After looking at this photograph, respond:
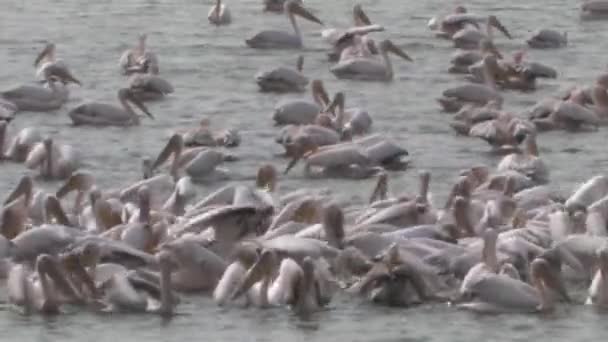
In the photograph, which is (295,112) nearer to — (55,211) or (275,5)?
(55,211)

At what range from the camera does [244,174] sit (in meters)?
22.1

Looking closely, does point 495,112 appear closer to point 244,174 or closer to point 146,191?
point 244,174

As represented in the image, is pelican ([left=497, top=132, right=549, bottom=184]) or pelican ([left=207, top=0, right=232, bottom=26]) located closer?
pelican ([left=497, top=132, right=549, bottom=184])

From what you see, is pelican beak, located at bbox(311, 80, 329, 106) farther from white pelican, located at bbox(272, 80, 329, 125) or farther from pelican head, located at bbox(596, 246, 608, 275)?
pelican head, located at bbox(596, 246, 608, 275)

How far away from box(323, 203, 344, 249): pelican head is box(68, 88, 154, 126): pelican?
25.8ft

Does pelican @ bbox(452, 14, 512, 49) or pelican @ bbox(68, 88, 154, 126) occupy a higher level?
pelican @ bbox(452, 14, 512, 49)

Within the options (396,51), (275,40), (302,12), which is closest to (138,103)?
(396,51)

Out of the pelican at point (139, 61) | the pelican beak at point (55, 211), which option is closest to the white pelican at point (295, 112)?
the pelican at point (139, 61)

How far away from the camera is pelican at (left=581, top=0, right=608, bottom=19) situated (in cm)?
3347

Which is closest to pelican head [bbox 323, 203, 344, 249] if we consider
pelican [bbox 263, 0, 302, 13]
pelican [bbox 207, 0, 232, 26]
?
pelican [bbox 207, 0, 232, 26]

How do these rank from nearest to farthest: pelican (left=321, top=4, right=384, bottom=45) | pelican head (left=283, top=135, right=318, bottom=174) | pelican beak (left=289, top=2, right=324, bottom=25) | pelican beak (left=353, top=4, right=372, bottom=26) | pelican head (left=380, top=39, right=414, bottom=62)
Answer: pelican head (left=283, top=135, right=318, bottom=174), pelican head (left=380, top=39, right=414, bottom=62), pelican (left=321, top=4, right=384, bottom=45), pelican beak (left=353, top=4, right=372, bottom=26), pelican beak (left=289, top=2, right=324, bottom=25)

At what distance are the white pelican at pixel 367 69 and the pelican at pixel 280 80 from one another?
42.3 inches

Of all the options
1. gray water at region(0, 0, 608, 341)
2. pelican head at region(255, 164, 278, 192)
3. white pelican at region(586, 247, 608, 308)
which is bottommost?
gray water at region(0, 0, 608, 341)

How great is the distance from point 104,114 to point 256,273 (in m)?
8.95
